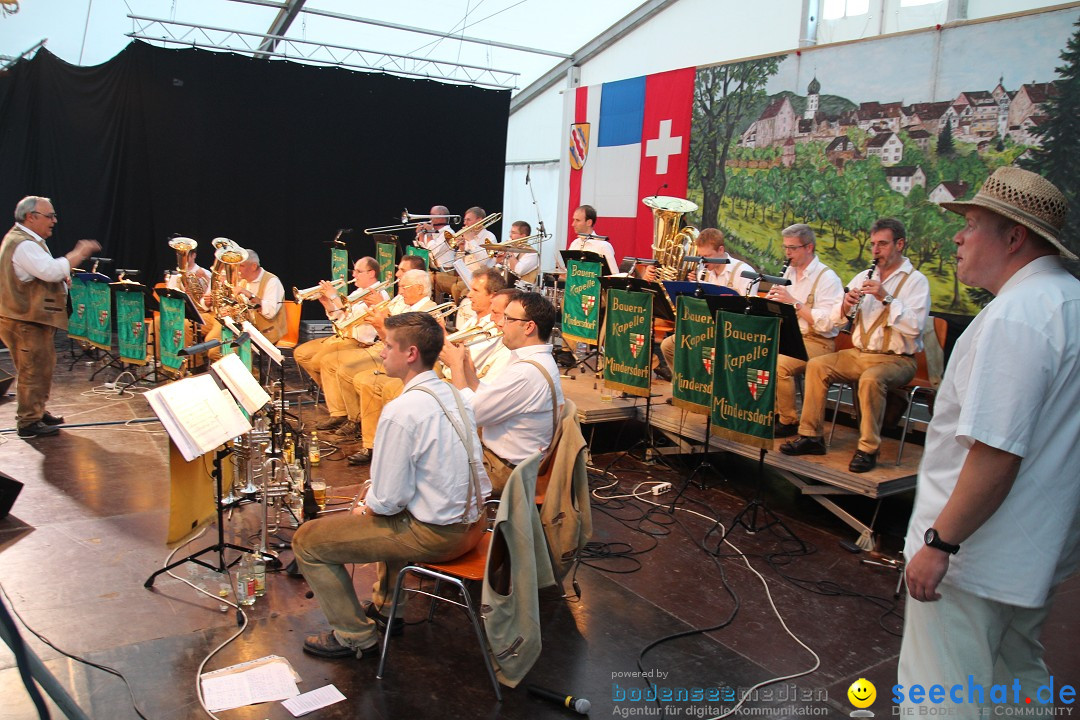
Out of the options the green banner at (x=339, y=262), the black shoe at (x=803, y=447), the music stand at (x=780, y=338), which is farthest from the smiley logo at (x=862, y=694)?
the green banner at (x=339, y=262)

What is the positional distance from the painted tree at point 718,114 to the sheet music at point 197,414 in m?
7.76

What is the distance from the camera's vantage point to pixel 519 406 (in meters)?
4.27

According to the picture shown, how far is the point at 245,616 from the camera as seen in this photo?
4027 millimetres

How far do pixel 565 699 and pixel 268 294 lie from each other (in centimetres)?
591

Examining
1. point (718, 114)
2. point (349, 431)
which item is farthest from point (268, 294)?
point (718, 114)

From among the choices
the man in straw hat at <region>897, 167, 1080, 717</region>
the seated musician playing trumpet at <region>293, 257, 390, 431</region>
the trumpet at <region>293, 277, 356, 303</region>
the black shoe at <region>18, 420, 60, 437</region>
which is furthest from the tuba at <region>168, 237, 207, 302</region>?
the man in straw hat at <region>897, 167, 1080, 717</region>

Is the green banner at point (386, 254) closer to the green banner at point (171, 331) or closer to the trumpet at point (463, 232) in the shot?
the trumpet at point (463, 232)

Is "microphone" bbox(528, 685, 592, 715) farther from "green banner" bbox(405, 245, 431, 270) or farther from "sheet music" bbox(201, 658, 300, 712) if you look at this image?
"green banner" bbox(405, 245, 431, 270)

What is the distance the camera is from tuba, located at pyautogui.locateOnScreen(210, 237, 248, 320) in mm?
7617


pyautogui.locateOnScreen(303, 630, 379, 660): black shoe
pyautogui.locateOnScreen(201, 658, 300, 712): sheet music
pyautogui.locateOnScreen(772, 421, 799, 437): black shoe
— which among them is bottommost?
pyautogui.locateOnScreen(201, 658, 300, 712): sheet music

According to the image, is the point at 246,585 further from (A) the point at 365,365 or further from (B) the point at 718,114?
(B) the point at 718,114

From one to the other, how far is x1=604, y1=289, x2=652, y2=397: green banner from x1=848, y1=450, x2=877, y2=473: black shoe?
176cm

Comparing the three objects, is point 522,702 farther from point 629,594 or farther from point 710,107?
point 710,107

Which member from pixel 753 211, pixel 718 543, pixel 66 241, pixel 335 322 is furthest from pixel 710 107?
pixel 66 241
